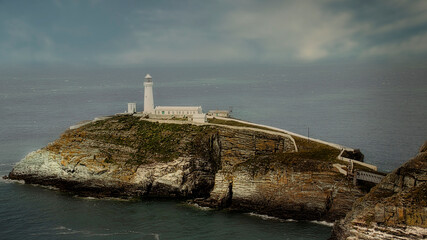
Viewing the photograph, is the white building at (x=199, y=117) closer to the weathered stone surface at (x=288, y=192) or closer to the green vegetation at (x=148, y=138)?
the green vegetation at (x=148, y=138)

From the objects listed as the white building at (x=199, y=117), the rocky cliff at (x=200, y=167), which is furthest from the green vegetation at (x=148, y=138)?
the white building at (x=199, y=117)

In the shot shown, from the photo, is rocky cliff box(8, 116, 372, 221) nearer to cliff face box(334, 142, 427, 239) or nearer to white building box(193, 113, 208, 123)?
white building box(193, 113, 208, 123)

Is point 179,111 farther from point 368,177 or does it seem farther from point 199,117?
point 368,177

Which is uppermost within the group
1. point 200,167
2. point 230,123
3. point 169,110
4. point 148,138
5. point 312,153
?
point 169,110

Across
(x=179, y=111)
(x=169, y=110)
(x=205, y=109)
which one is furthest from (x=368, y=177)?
(x=205, y=109)

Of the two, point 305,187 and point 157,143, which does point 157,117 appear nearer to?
point 157,143

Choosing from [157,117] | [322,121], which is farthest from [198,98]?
[157,117]
